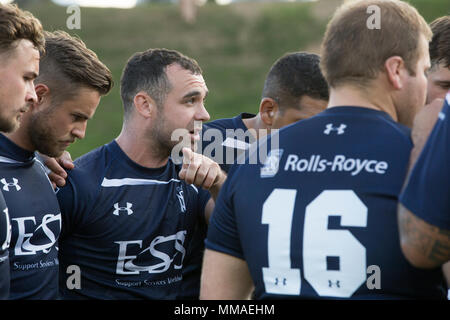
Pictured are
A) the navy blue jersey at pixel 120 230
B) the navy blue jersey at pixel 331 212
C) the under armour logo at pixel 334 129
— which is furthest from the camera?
the navy blue jersey at pixel 120 230

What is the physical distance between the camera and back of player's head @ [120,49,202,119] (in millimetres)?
4543

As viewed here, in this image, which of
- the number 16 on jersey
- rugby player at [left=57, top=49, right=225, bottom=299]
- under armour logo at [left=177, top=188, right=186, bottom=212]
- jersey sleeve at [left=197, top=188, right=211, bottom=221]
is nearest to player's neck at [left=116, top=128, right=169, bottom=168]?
rugby player at [left=57, top=49, right=225, bottom=299]

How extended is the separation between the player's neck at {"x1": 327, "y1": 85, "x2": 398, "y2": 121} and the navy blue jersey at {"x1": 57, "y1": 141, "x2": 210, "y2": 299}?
1.96m

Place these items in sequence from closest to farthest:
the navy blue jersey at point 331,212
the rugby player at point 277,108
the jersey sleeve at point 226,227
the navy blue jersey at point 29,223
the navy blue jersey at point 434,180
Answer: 1. the navy blue jersey at point 434,180
2. the navy blue jersey at point 331,212
3. the jersey sleeve at point 226,227
4. the navy blue jersey at point 29,223
5. the rugby player at point 277,108

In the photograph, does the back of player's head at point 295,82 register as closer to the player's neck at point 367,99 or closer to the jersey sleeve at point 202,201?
the jersey sleeve at point 202,201

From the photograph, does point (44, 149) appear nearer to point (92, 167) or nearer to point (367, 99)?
point (92, 167)

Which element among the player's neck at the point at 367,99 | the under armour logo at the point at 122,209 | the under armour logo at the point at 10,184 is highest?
the player's neck at the point at 367,99

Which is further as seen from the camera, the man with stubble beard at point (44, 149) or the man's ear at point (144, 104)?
the man's ear at point (144, 104)

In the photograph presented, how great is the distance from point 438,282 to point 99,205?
7.69ft

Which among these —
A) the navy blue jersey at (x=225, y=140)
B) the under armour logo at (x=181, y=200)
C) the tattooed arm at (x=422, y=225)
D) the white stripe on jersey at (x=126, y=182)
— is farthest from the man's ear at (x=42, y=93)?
the tattooed arm at (x=422, y=225)

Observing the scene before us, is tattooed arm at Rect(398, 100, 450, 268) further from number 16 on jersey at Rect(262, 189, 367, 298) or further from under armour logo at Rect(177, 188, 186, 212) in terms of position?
under armour logo at Rect(177, 188, 186, 212)

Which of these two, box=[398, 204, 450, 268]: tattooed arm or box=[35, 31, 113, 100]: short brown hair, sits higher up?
box=[35, 31, 113, 100]: short brown hair

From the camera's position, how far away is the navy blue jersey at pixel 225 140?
4.83m

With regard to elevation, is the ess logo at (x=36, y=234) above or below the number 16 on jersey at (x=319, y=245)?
below
